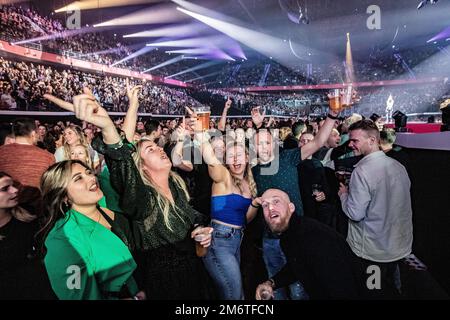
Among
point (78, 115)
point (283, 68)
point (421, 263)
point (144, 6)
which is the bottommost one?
point (421, 263)

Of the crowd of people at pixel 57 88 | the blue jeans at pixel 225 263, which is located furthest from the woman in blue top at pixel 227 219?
the crowd of people at pixel 57 88

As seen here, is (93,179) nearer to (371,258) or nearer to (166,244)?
(166,244)

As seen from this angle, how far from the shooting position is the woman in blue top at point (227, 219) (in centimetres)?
177

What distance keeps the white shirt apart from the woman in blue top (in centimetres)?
72

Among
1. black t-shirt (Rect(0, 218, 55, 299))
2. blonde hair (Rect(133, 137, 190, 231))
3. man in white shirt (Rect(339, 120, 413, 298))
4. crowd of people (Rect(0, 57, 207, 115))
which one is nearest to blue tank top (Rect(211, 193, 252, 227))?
blonde hair (Rect(133, 137, 190, 231))

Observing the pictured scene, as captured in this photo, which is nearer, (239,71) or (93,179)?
(93,179)

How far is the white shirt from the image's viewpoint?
6.54 ft

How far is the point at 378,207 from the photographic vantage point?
2.00 meters

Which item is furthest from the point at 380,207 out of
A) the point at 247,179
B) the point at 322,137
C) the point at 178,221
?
the point at 178,221

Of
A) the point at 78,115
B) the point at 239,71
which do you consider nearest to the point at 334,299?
the point at 78,115

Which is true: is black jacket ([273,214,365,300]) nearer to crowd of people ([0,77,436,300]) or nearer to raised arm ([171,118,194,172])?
crowd of people ([0,77,436,300])

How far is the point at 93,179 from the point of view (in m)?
1.51

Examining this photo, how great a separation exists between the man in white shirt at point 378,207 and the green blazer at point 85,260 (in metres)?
1.50
